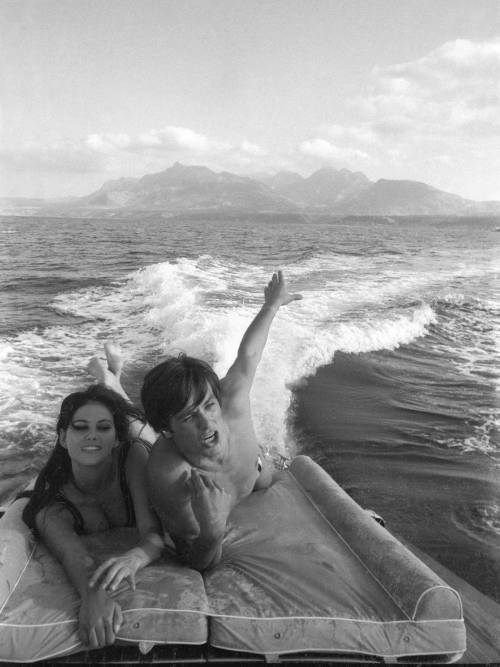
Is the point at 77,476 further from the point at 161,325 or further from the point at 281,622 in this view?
the point at 161,325

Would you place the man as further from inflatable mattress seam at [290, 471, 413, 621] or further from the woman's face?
inflatable mattress seam at [290, 471, 413, 621]

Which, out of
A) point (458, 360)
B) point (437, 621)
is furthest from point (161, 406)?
point (458, 360)

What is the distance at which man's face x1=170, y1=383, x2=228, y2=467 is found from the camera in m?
2.54

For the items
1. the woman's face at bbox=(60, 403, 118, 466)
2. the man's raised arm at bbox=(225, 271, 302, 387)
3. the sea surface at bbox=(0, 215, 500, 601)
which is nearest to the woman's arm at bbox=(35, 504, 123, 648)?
the woman's face at bbox=(60, 403, 118, 466)

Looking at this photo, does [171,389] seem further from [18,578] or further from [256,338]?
[18,578]

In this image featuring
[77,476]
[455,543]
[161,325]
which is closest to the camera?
[77,476]

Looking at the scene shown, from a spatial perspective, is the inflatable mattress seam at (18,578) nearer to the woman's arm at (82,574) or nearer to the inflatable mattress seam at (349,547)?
the woman's arm at (82,574)

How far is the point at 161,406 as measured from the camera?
253cm

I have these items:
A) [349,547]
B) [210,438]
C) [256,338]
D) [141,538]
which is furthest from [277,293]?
[141,538]

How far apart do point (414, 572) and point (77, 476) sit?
174 cm

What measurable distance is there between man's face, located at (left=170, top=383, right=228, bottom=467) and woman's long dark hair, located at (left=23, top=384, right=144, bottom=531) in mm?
530

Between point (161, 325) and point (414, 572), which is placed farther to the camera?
point (161, 325)

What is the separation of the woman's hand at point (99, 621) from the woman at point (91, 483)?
0.92 feet

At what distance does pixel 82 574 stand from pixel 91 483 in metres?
0.53
